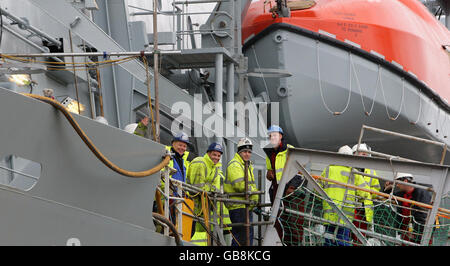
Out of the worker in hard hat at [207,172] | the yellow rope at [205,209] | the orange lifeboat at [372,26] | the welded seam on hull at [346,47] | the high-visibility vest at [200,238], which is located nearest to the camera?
the yellow rope at [205,209]

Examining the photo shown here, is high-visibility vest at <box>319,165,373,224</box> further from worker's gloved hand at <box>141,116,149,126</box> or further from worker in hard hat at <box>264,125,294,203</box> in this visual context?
worker's gloved hand at <box>141,116,149,126</box>

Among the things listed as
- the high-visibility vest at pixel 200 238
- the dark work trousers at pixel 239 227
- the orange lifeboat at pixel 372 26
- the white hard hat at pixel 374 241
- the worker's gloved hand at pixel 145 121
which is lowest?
the white hard hat at pixel 374 241

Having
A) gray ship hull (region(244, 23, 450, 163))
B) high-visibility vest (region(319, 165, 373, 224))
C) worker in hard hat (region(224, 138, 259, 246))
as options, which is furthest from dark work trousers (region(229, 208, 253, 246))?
gray ship hull (region(244, 23, 450, 163))

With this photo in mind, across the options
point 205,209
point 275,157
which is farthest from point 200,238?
point 275,157

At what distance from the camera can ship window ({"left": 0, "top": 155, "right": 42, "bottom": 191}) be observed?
15.9ft

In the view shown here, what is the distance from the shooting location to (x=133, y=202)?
4574 millimetres

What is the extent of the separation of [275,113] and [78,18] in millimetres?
5182

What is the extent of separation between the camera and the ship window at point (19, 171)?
4.84 m

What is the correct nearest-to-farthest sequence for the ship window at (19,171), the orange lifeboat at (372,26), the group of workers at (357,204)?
the ship window at (19,171)
the group of workers at (357,204)
the orange lifeboat at (372,26)

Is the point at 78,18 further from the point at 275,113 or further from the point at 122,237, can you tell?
the point at 275,113

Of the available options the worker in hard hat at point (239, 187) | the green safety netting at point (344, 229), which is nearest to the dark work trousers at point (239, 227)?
the worker in hard hat at point (239, 187)

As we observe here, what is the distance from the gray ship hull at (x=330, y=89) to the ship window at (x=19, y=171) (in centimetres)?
696

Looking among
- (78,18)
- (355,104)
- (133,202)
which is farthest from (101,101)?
(355,104)

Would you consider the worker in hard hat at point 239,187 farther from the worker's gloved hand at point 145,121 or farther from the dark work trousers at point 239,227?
the worker's gloved hand at point 145,121
